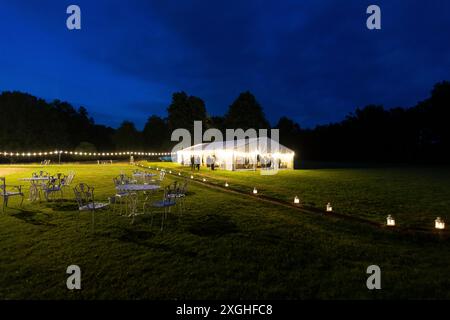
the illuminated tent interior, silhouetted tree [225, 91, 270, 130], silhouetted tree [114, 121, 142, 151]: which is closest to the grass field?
the illuminated tent interior

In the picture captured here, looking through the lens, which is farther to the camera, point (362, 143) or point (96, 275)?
point (362, 143)

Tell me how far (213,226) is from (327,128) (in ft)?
145

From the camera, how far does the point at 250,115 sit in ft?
153

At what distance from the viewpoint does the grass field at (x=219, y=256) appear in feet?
10.9

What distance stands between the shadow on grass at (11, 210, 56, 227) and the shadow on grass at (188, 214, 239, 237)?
3.14 meters

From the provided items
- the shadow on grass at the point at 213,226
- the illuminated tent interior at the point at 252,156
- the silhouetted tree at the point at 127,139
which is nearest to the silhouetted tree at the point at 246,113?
the silhouetted tree at the point at 127,139

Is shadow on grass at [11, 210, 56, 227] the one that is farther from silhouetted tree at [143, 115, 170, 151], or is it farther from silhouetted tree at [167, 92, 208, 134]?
silhouetted tree at [143, 115, 170, 151]

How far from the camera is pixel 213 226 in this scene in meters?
6.00

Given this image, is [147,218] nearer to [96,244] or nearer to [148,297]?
[96,244]

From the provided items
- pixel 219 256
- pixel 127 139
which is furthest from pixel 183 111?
pixel 219 256

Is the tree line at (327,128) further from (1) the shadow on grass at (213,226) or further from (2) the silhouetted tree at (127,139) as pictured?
(1) the shadow on grass at (213,226)
